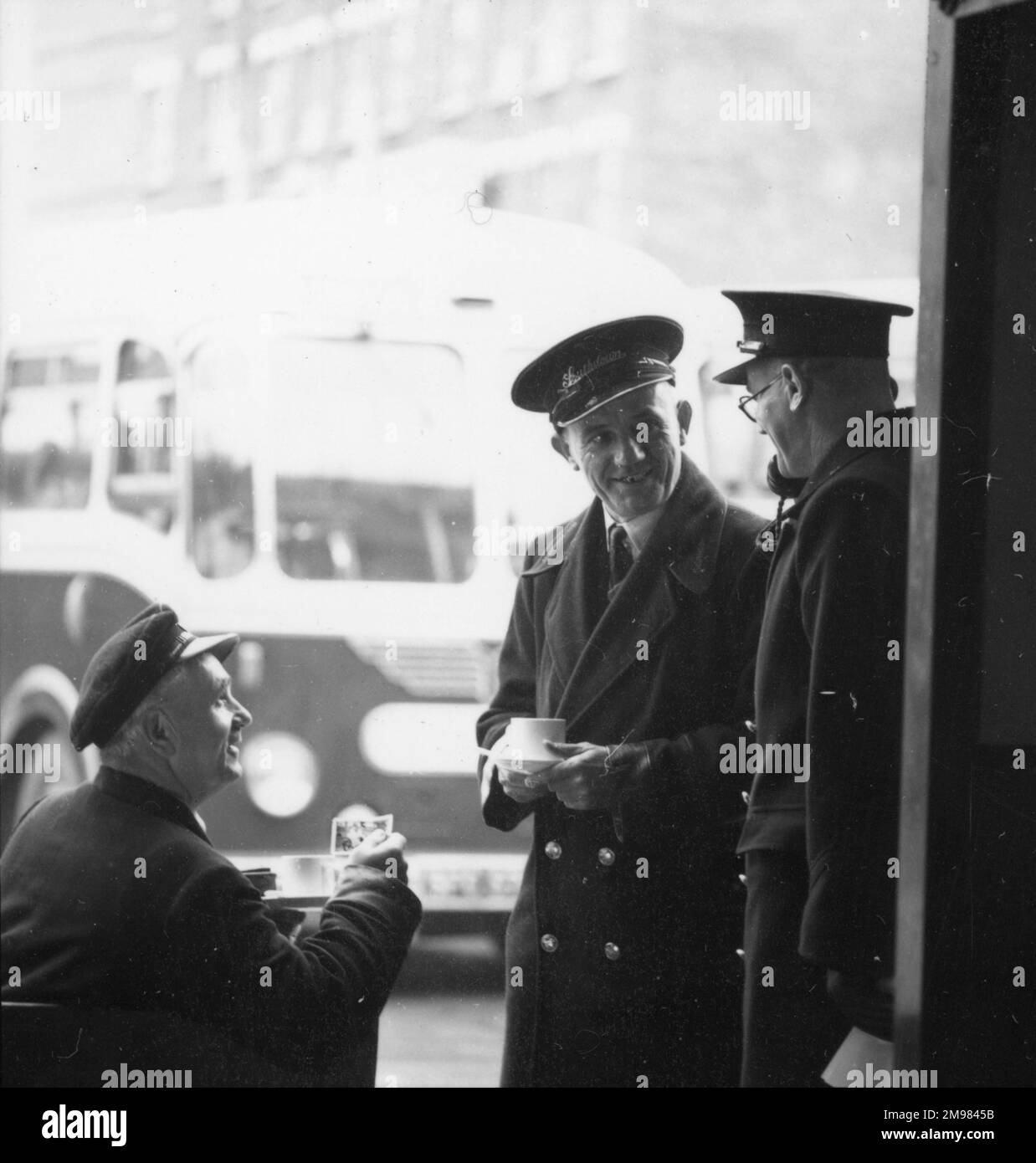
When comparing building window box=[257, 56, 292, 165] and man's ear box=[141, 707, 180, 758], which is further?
building window box=[257, 56, 292, 165]

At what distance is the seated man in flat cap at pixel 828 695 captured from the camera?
2883 mm

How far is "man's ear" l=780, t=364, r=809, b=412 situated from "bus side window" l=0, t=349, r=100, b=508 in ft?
6.55

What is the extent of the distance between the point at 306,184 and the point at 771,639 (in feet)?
5.54

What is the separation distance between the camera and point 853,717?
2.95 meters

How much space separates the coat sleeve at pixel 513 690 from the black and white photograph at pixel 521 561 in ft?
0.04

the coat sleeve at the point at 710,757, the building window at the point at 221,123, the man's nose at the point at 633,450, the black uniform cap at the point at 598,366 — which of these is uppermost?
the building window at the point at 221,123

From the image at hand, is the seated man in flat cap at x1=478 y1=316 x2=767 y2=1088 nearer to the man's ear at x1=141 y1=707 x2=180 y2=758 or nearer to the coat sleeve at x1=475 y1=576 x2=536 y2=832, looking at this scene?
the coat sleeve at x1=475 y1=576 x2=536 y2=832

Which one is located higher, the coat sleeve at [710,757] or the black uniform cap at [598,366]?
the black uniform cap at [598,366]

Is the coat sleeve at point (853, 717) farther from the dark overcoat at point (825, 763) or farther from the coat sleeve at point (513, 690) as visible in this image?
the coat sleeve at point (513, 690)

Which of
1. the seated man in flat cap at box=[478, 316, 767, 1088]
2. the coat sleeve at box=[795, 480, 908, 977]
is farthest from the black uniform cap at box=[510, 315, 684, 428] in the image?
the coat sleeve at box=[795, 480, 908, 977]

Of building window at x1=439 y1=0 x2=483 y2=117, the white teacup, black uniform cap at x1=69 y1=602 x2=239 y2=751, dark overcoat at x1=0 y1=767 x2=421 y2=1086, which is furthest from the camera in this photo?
building window at x1=439 y1=0 x2=483 y2=117

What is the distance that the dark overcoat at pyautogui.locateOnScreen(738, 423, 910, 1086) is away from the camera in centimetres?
287

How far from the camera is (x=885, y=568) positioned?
9.82 feet

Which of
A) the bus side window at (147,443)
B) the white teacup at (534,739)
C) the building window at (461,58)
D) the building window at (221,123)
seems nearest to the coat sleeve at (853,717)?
the white teacup at (534,739)
